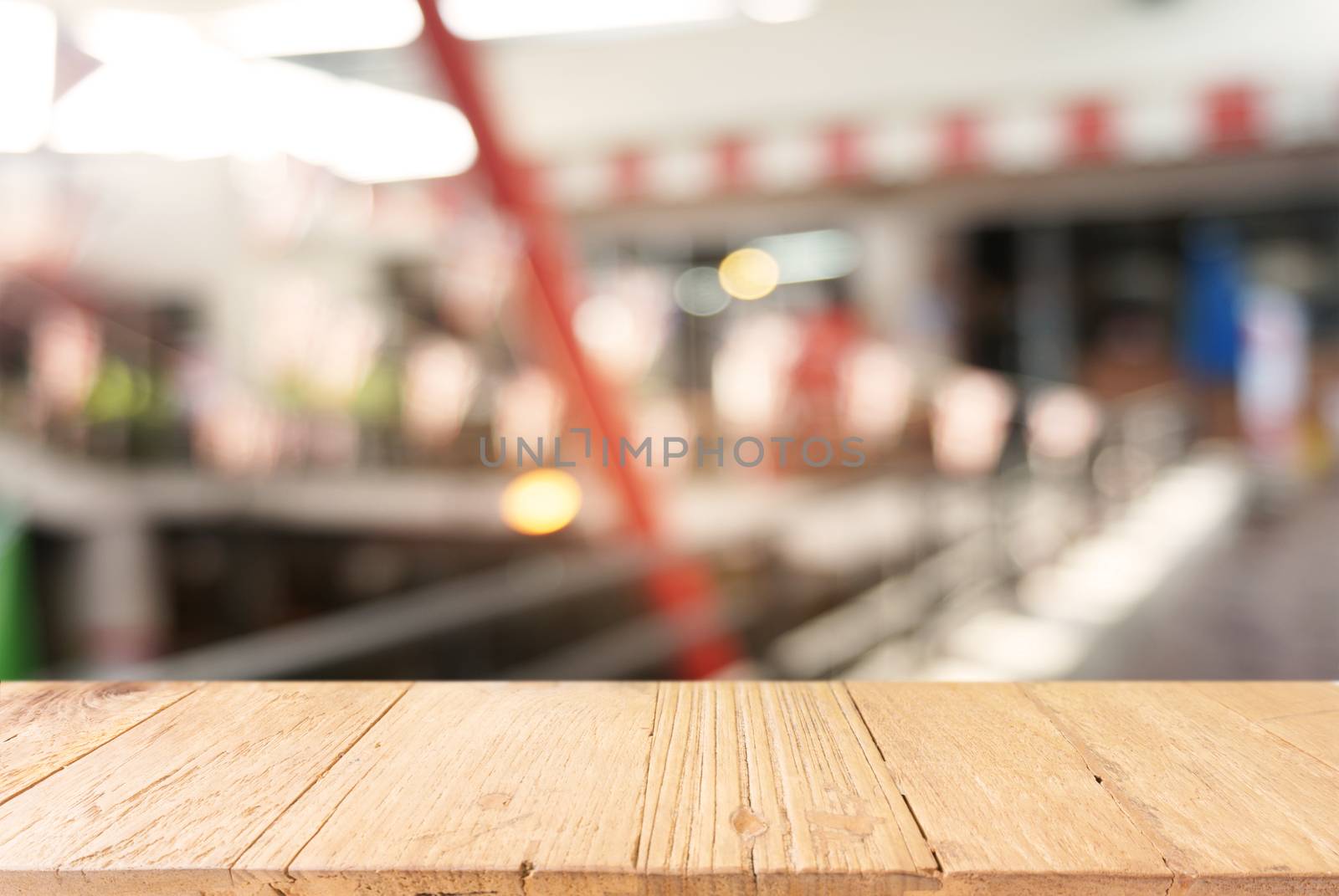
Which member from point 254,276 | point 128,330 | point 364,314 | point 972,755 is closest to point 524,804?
point 972,755

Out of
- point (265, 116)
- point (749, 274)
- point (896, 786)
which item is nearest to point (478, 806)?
point (896, 786)

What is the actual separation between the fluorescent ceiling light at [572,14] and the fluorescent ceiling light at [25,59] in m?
1.20

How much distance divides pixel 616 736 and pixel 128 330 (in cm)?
584

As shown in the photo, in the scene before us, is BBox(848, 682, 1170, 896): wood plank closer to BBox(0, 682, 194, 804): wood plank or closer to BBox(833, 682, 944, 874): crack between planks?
BBox(833, 682, 944, 874): crack between planks

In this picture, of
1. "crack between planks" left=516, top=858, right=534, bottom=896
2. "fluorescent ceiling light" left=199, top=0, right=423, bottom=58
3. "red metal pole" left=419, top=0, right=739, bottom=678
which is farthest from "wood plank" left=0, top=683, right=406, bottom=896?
"fluorescent ceiling light" left=199, top=0, right=423, bottom=58

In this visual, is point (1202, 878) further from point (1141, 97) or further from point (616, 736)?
point (1141, 97)

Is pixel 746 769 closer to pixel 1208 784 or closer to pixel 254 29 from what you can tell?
pixel 1208 784

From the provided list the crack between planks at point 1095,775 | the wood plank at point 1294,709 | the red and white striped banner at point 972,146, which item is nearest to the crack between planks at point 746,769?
the crack between planks at point 1095,775

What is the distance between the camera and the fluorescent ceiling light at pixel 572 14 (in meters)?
2.64

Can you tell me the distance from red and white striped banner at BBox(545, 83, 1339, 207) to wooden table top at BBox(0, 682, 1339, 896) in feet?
10.9

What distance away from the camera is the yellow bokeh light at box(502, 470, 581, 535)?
144 inches

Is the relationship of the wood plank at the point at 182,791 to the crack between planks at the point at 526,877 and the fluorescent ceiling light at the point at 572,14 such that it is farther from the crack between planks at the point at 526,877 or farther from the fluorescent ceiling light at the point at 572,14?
the fluorescent ceiling light at the point at 572,14

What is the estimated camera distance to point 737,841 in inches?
13.9

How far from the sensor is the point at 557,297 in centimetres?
170
